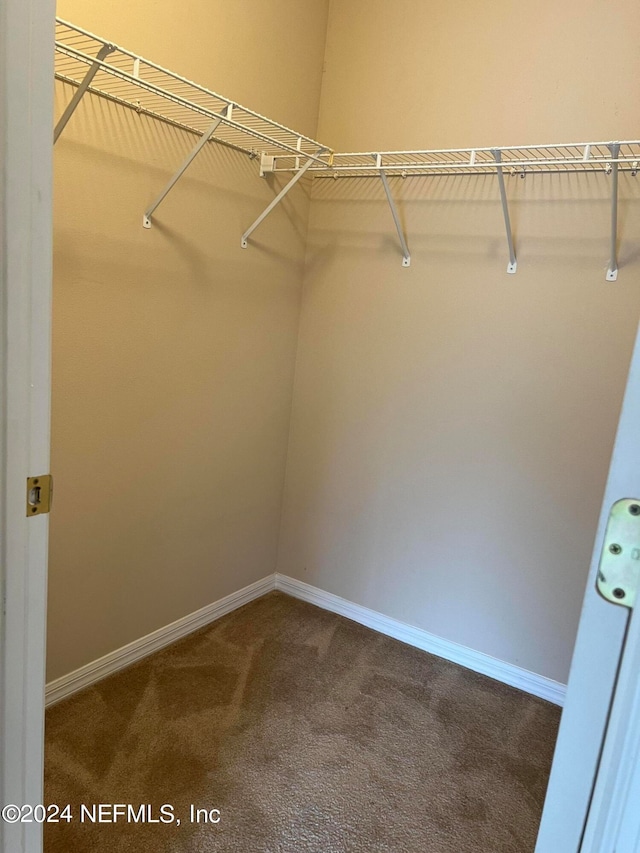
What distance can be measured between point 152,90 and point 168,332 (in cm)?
77

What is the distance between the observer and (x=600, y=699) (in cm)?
58

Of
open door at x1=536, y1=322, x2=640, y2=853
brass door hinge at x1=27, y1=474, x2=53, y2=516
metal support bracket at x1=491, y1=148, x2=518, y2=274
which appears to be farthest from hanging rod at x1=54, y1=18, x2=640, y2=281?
open door at x1=536, y1=322, x2=640, y2=853

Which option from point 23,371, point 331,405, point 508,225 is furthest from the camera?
point 331,405

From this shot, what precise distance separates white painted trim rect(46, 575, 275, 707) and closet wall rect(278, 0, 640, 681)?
1.13 feet

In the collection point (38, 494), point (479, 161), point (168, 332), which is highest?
point (479, 161)

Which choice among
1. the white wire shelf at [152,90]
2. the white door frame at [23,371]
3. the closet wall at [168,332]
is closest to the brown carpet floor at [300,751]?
the closet wall at [168,332]

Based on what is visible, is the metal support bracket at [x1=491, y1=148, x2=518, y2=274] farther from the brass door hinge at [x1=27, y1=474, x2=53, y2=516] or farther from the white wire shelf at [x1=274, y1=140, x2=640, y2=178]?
the brass door hinge at [x1=27, y1=474, x2=53, y2=516]

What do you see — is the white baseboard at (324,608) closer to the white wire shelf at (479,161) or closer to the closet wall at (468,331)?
the closet wall at (468,331)

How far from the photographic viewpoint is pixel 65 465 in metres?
1.84

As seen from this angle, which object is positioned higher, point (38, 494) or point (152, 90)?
point (152, 90)

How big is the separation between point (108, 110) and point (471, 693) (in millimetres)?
2250

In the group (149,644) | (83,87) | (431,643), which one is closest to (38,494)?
(83,87)

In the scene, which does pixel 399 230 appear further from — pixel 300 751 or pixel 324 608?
pixel 300 751

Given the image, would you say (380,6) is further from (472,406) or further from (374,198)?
(472,406)
